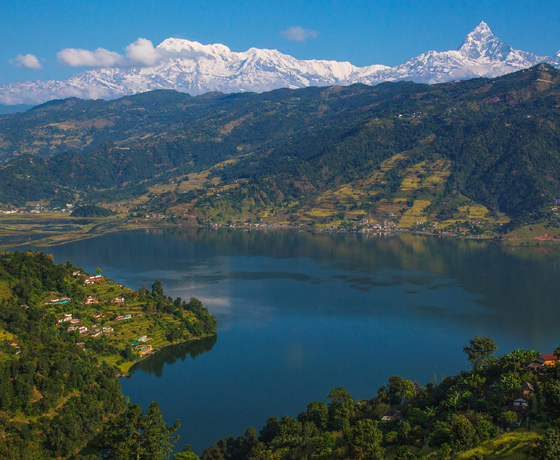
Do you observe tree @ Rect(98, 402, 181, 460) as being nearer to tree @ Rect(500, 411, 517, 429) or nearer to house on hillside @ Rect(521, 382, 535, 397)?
tree @ Rect(500, 411, 517, 429)

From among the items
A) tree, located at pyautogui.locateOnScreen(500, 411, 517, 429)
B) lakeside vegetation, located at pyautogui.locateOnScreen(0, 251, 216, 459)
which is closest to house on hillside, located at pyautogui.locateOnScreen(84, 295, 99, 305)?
lakeside vegetation, located at pyautogui.locateOnScreen(0, 251, 216, 459)

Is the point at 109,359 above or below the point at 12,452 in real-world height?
below

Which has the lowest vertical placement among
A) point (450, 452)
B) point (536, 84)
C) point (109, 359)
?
point (109, 359)

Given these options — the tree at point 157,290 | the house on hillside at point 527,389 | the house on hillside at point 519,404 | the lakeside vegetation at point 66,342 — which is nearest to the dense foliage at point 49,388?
the lakeside vegetation at point 66,342

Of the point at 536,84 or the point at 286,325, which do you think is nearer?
the point at 286,325

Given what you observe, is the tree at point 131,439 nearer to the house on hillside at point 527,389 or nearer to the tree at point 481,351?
the house on hillside at point 527,389

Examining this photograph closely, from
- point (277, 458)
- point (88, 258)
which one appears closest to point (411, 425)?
point (277, 458)

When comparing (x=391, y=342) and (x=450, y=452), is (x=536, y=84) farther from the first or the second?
(x=450, y=452)
